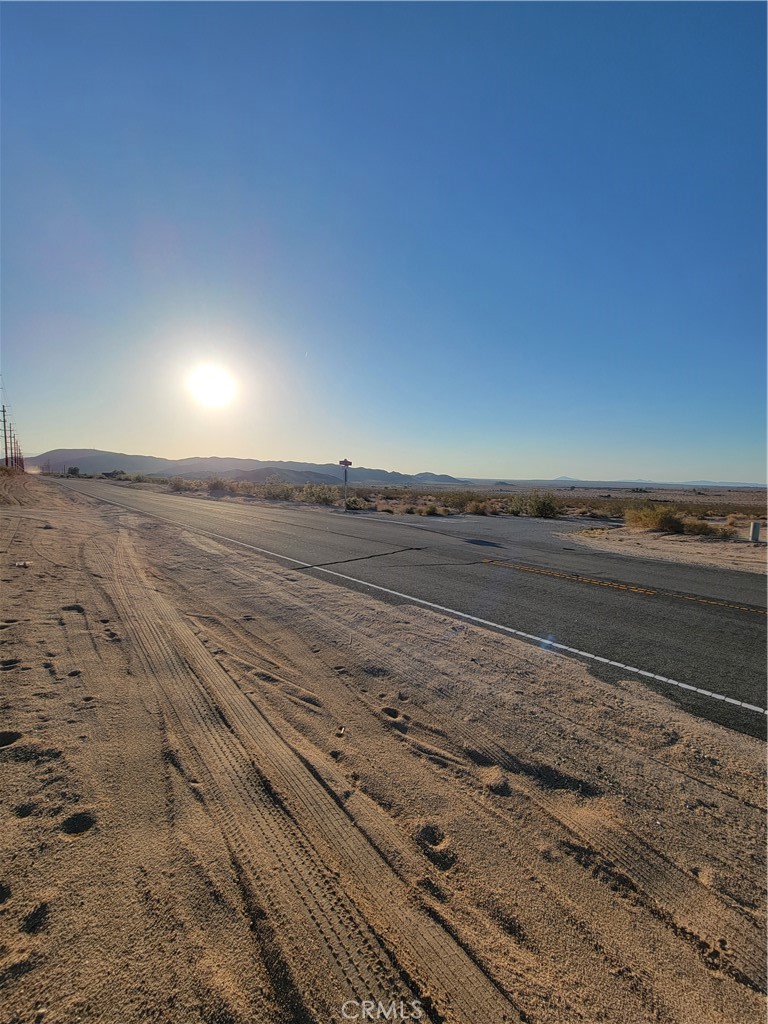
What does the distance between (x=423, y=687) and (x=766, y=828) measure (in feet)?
8.63

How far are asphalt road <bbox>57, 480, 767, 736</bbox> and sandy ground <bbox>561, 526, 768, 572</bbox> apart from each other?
3.47 feet

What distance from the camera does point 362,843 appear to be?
2.50 meters

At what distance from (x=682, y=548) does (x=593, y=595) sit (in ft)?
29.8

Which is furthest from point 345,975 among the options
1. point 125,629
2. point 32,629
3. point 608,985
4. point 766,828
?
point 32,629

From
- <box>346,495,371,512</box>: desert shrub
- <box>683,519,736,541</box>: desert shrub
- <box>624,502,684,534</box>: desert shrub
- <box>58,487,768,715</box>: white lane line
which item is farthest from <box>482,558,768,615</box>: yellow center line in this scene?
<box>346,495,371,512</box>: desert shrub

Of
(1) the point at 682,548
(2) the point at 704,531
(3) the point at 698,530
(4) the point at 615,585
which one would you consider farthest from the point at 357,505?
(4) the point at 615,585

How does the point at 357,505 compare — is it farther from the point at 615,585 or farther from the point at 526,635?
the point at 526,635

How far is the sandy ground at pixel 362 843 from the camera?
180cm

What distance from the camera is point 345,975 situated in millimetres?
1833

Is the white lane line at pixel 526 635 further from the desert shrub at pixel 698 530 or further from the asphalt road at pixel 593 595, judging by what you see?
the desert shrub at pixel 698 530

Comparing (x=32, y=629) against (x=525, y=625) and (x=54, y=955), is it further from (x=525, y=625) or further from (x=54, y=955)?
(x=525, y=625)

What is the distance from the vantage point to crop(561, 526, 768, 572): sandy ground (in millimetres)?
11977

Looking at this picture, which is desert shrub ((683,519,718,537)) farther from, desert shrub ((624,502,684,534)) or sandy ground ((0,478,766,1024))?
sandy ground ((0,478,766,1024))

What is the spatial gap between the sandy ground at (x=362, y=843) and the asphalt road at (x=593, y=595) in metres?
0.94
